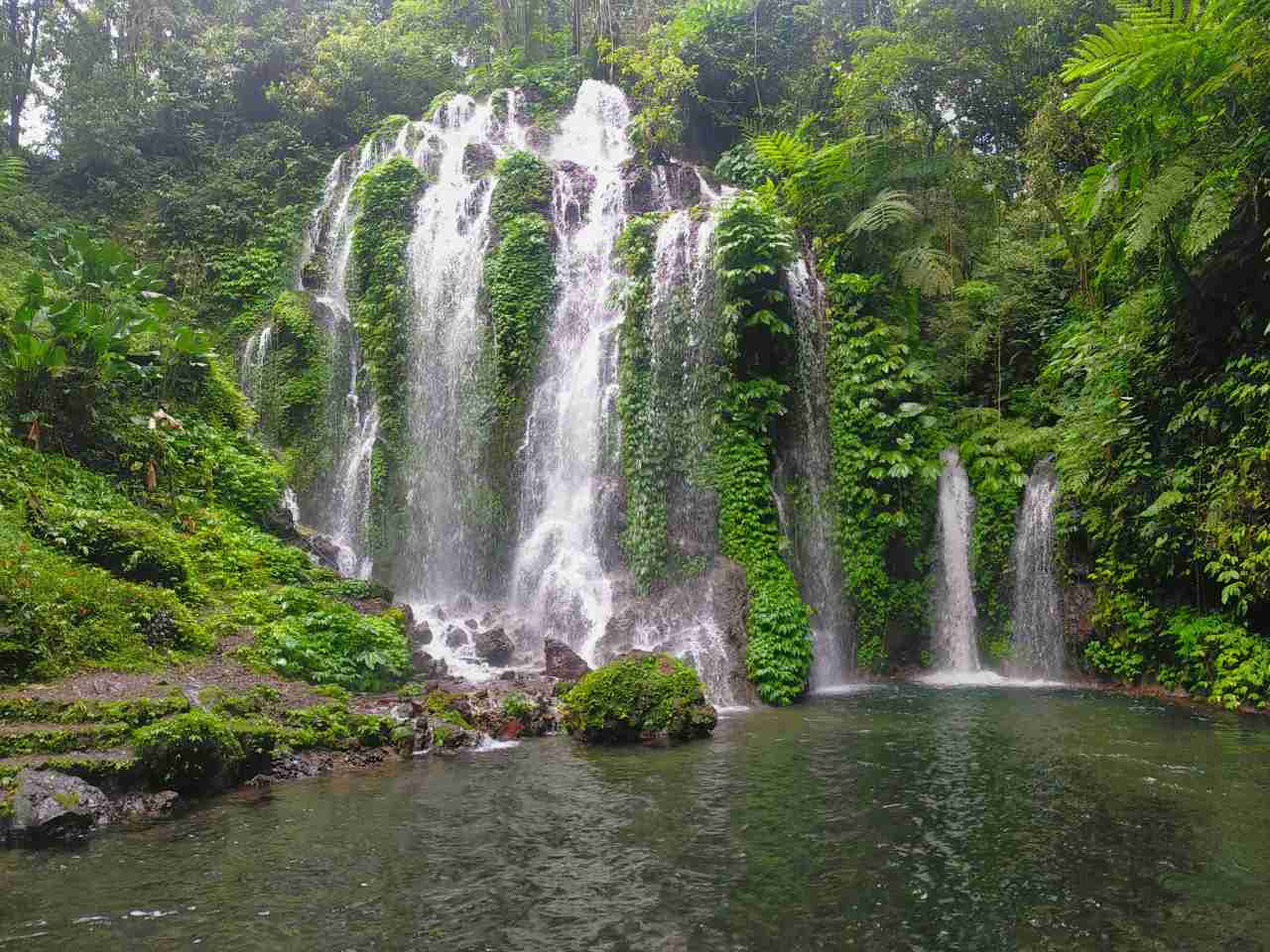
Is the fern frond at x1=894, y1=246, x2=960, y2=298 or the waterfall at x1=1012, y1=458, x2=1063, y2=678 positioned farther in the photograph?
the fern frond at x1=894, y1=246, x2=960, y2=298

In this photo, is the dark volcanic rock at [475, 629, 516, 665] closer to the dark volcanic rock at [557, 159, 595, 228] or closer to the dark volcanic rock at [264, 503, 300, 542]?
the dark volcanic rock at [264, 503, 300, 542]

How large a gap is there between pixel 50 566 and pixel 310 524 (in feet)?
26.6

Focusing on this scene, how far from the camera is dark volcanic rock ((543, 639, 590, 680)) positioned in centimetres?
1119

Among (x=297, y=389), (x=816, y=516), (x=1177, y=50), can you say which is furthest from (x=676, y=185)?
(x=1177, y=50)

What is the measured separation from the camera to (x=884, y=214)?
49.1 feet

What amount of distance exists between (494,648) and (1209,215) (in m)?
10.4

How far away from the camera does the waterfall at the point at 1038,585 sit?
13031mm

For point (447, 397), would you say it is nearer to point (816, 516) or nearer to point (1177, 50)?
point (816, 516)

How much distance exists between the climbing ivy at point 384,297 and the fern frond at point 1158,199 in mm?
13190

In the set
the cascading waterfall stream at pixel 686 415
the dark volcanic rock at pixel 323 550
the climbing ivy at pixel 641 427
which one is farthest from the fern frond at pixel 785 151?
the dark volcanic rock at pixel 323 550

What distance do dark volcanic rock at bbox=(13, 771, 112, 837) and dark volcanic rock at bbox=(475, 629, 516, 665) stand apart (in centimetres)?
663

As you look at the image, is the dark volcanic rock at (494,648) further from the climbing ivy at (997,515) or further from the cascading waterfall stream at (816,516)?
the climbing ivy at (997,515)

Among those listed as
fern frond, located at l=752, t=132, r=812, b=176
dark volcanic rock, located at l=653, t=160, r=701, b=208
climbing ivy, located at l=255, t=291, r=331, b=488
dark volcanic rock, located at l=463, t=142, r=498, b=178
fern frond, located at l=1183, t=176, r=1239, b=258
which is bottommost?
fern frond, located at l=1183, t=176, r=1239, b=258

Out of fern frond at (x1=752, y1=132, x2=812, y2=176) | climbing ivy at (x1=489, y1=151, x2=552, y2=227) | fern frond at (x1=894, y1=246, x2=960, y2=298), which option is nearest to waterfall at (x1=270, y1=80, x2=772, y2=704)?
climbing ivy at (x1=489, y1=151, x2=552, y2=227)
